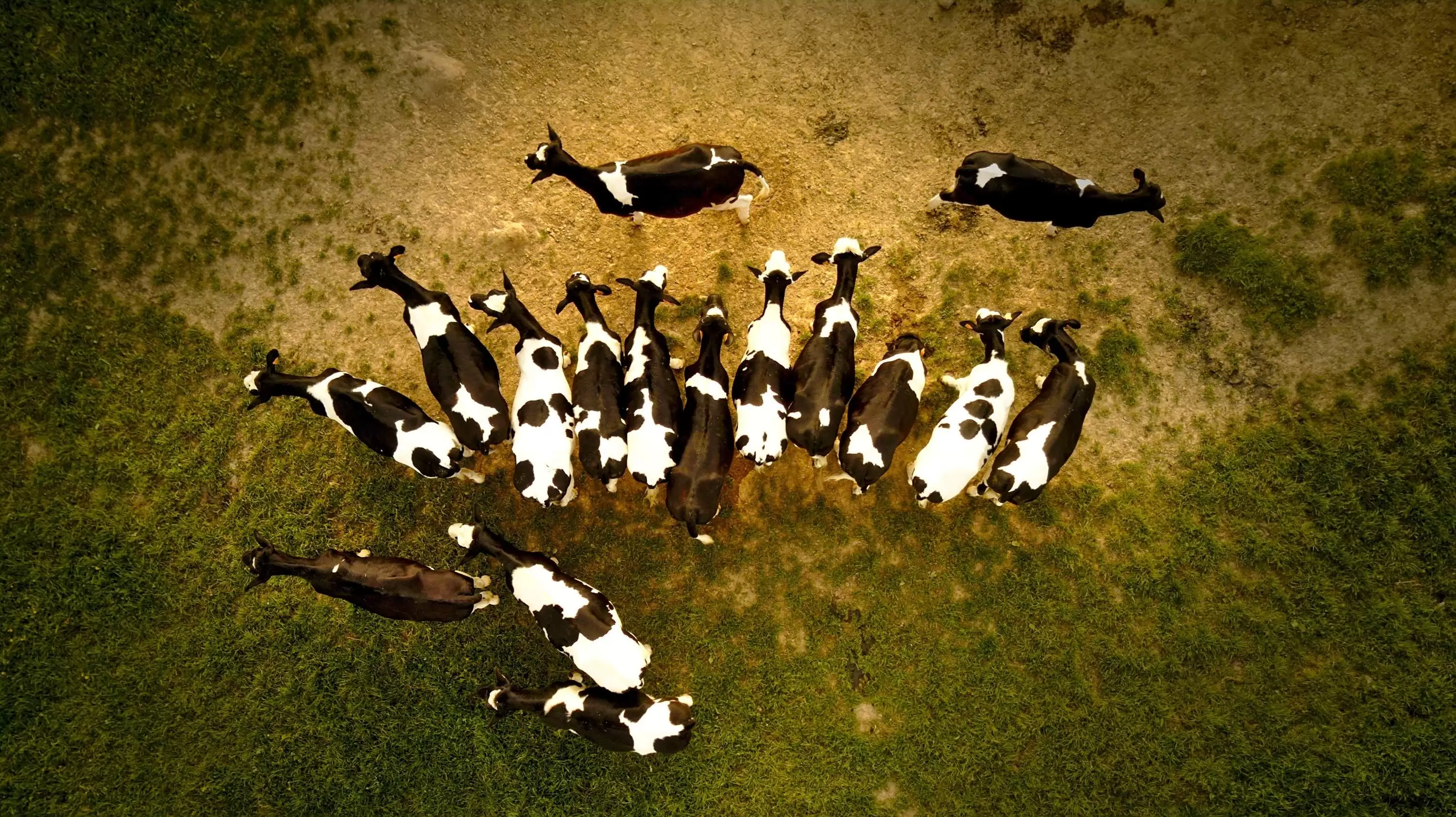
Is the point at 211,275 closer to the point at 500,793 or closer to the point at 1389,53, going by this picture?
the point at 500,793

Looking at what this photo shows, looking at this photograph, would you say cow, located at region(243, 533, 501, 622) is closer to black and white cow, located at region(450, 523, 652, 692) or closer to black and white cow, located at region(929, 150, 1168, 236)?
black and white cow, located at region(450, 523, 652, 692)

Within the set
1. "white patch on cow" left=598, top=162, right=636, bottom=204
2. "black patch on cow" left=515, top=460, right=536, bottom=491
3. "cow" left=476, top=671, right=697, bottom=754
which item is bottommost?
"cow" left=476, top=671, right=697, bottom=754

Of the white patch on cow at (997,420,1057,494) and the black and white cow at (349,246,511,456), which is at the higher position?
the white patch on cow at (997,420,1057,494)

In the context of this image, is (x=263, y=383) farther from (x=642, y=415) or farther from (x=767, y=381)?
(x=767, y=381)

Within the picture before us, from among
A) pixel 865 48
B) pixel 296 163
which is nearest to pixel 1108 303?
pixel 865 48

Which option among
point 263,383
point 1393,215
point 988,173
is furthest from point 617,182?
point 1393,215

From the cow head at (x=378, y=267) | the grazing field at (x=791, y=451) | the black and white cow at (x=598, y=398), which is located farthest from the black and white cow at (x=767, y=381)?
the cow head at (x=378, y=267)

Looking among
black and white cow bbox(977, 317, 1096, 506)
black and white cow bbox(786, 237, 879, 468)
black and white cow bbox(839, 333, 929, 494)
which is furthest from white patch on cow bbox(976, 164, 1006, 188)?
black and white cow bbox(839, 333, 929, 494)
